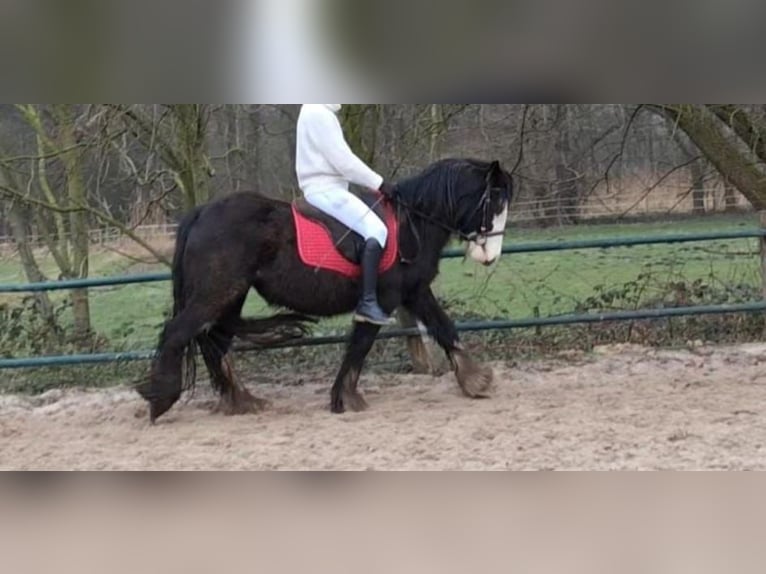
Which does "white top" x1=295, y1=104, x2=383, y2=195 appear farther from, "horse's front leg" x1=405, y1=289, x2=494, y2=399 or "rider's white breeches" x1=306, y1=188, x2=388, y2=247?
"horse's front leg" x1=405, y1=289, x2=494, y2=399

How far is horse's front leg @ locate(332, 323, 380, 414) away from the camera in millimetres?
5395

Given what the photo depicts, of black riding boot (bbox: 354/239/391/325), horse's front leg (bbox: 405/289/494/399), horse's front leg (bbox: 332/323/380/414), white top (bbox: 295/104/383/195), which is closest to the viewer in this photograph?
white top (bbox: 295/104/383/195)

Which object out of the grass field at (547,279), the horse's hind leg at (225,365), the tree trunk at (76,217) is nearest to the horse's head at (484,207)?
the horse's hind leg at (225,365)

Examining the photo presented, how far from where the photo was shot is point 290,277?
5.21m

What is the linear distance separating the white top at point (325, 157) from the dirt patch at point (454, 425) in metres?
1.42

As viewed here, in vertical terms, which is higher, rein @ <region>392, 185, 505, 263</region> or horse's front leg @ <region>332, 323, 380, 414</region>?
rein @ <region>392, 185, 505, 263</region>

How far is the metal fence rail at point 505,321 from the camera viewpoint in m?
5.94

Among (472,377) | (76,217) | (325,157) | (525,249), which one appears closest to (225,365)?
(325,157)

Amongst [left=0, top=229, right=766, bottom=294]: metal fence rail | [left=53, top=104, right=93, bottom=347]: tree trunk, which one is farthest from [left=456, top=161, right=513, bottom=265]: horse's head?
[left=53, top=104, right=93, bottom=347]: tree trunk

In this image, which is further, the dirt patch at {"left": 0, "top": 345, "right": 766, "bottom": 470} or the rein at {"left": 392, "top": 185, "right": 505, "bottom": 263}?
the rein at {"left": 392, "top": 185, "right": 505, "bottom": 263}

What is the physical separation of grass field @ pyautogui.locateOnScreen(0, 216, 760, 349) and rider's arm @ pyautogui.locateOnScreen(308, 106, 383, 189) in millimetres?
2294

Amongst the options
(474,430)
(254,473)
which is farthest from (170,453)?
(474,430)

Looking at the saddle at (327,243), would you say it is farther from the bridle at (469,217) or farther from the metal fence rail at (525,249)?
the metal fence rail at (525,249)
